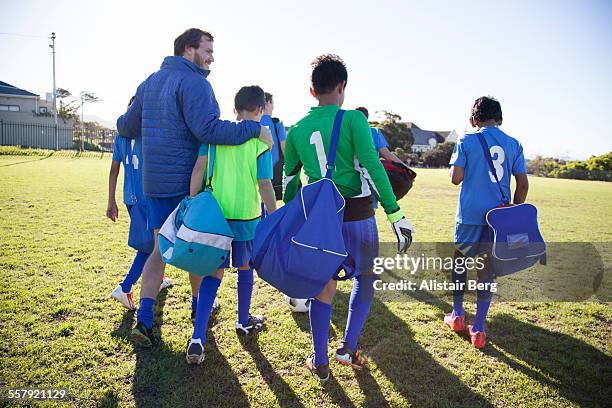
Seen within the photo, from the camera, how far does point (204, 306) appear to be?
3.00 metres

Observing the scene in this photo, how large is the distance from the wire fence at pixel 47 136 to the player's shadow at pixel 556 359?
37.1 m

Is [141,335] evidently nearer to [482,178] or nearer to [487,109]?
[482,178]

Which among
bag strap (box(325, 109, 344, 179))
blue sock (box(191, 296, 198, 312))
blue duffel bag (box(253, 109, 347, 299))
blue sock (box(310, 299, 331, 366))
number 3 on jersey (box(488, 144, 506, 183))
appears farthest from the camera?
blue sock (box(191, 296, 198, 312))

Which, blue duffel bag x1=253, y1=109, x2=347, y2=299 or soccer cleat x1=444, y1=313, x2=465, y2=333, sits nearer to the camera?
blue duffel bag x1=253, y1=109, x2=347, y2=299

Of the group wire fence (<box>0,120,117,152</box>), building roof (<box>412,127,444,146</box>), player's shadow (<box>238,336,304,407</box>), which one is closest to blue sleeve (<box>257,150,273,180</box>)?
player's shadow (<box>238,336,304,407</box>)

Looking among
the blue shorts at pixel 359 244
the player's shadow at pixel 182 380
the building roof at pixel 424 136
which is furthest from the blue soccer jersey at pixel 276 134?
the building roof at pixel 424 136

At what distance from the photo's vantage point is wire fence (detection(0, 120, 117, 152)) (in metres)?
31.1

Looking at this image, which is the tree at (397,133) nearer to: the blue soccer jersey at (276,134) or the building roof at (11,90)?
the building roof at (11,90)

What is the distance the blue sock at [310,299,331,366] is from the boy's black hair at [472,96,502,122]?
2200 millimetres

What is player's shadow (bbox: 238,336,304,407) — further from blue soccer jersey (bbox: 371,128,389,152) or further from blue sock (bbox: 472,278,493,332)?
blue soccer jersey (bbox: 371,128,389,152)

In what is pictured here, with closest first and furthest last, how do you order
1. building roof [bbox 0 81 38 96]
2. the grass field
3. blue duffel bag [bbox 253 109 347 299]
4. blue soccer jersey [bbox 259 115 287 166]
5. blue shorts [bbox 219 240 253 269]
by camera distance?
blue duffel bag [bbox 253 109 347 299], the grass field, blue shorts [bbox 219 240 253 269], blue soccer jersey [bbox 259 115 287 166], building roof [bbox 0 81 38 96]

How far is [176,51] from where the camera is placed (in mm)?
3088

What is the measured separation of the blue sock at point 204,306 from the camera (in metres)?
2.97

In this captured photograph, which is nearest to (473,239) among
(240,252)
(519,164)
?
(519,164)
